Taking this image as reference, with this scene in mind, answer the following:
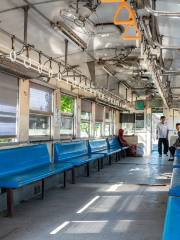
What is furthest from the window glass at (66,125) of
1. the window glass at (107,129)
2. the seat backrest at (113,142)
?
the window glass at (107,129)

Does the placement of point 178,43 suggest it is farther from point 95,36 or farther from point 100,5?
point 100,5

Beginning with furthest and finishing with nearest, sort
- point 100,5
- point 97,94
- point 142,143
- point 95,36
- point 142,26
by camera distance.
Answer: point 142,143 → point 97,94 → point 95,36 → point 100,5 → point 142,26

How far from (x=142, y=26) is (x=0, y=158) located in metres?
2.64

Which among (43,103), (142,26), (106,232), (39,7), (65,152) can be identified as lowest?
(106,232)

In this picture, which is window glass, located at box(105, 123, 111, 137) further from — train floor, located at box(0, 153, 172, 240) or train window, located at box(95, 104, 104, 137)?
Result: train floor, located at box(0, 153, 172, 240)

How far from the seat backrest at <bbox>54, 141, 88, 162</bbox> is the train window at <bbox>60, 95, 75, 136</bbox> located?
1.48 ft

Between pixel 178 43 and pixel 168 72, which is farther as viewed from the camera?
pixel 168 72

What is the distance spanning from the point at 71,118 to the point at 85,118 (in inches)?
57.7

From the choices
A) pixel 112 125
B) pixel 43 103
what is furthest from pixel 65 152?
pixel 112 125

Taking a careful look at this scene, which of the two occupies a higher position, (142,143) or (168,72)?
(168,72)

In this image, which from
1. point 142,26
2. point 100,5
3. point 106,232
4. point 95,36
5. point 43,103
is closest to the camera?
point 106,232

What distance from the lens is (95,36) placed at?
21.1 feet

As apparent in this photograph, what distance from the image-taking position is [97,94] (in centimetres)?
1028

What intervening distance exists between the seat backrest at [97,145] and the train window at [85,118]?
0.41 m
